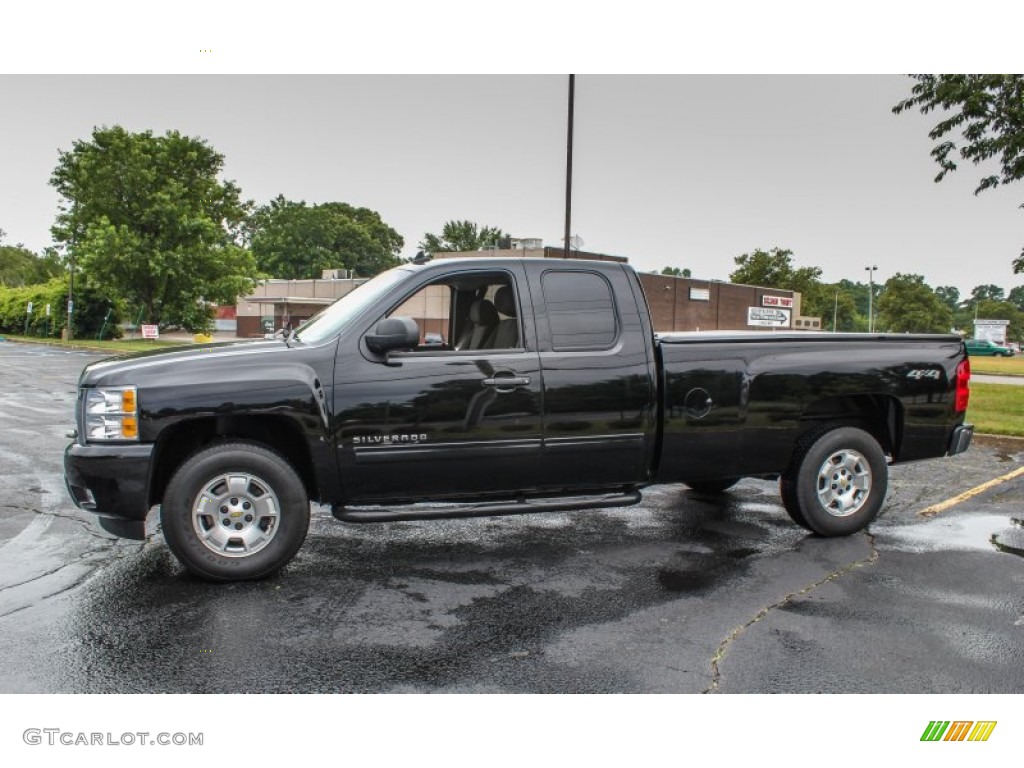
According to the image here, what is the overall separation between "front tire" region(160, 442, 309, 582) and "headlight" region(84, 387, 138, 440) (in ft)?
1.21

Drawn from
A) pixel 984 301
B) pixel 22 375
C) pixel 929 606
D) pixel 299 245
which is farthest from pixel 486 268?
pixel 984 301

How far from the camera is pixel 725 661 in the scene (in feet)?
12.4

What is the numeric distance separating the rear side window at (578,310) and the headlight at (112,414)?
2499 mm

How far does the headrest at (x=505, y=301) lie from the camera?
216 inches

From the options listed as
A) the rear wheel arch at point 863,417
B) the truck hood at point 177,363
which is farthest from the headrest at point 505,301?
the rear wheel arch at point 863,417

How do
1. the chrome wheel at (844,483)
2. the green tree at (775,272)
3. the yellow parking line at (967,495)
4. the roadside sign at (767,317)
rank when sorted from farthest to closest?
the green tree at (775,272)
the roadside sign at (767,317)
the yellow parking line at (967,495)
the chrome wheel at (844,483)

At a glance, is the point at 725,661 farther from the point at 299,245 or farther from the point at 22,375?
the point at 299,245

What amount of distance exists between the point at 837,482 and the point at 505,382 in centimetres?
261

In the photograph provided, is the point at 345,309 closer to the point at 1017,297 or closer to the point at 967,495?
the point at 967,495

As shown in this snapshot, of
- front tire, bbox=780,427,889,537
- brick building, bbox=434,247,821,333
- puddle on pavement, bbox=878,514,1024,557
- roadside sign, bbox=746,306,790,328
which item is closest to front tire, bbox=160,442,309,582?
front tire, bbox=780,427,889,537

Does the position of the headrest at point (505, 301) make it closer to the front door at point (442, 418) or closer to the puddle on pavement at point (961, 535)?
the front door at point (442, 418)

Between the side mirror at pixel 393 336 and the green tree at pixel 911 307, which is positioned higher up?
the green tree at pixel 911 307

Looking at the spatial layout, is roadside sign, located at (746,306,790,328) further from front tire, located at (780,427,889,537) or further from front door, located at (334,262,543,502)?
front door, located at (334,262,543,502)

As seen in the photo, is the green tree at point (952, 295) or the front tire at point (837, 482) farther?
the green tree at point (952, 295)
